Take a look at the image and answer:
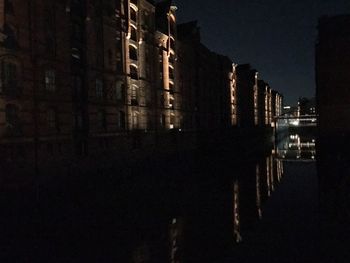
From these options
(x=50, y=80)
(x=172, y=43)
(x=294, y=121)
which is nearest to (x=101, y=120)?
(x=50, y=80)

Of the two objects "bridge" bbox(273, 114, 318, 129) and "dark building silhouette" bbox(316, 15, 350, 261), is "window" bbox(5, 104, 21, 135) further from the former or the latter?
"bridge" bbox(273, 114, 318, 129)

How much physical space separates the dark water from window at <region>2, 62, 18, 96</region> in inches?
258

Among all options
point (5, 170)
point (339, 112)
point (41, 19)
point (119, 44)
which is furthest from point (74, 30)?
point (339, 112)

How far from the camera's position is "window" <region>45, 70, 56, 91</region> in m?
23.6

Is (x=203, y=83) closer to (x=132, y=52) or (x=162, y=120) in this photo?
(x=162, y=120)

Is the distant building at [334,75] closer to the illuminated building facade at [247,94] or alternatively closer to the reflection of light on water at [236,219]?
the reflection of light on water at [236,219]

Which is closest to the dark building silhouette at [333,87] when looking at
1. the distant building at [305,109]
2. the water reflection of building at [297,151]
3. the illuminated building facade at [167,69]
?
the water reflection of building at [297,151]

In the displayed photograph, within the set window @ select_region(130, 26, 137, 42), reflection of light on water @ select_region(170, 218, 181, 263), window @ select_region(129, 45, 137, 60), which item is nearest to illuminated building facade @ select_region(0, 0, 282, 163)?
window @ select_region(129, 45, 137, 60)

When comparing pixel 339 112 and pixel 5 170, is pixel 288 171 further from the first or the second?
pixel 5 170

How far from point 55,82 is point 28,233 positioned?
1273 centimetres

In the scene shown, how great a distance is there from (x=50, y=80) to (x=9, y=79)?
346 centimetres

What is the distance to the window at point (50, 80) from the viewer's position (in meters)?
23.6

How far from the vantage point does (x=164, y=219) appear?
17.0 meters

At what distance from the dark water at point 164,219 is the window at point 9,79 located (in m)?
6.54
